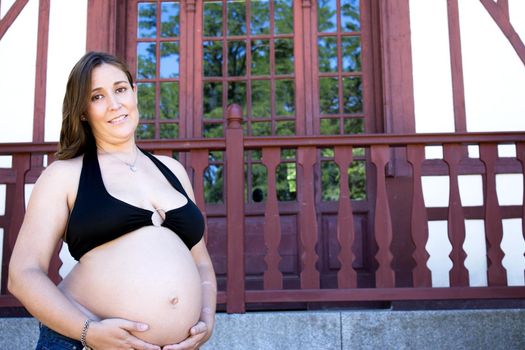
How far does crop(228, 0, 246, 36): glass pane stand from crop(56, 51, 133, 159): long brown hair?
12.1 feet

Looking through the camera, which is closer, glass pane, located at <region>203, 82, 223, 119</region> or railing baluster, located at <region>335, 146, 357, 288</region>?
railing baluster, located at <region>335, 146, 357, 288</region>

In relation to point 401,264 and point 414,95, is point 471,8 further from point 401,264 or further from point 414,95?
point 401,264

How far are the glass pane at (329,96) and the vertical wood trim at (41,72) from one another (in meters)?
2.31

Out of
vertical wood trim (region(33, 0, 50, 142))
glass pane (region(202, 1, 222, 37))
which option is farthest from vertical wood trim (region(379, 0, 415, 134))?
vertical wood trim (region(33, 0, 50, 142))

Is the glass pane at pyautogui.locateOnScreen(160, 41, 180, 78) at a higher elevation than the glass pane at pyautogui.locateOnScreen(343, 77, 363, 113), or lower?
higher

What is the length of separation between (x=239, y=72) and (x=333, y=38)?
34.2 inches

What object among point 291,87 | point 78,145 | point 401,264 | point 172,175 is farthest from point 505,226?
point 78,145

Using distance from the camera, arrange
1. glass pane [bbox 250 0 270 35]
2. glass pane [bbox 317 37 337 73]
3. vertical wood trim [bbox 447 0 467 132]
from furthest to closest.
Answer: glass pane [bbox 250 0 270 35], glass pane [bbox 317 37 337 73], vertical wood trim [bbox 447 0 467 132]

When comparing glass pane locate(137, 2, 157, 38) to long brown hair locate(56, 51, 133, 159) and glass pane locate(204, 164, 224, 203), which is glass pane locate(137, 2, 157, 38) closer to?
glass pane locate(204, 164, 224, 203)

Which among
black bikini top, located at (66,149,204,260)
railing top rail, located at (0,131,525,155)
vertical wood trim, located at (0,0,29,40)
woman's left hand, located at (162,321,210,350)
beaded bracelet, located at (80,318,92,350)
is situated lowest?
woman's left hand, located at (162,321,210,350)

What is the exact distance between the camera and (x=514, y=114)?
190 inches

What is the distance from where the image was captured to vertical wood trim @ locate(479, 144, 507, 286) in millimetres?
3961

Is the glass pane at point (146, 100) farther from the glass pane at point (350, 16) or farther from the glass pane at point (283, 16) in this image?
the glass pane at point (350, 16)

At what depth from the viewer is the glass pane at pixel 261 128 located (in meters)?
5.35
